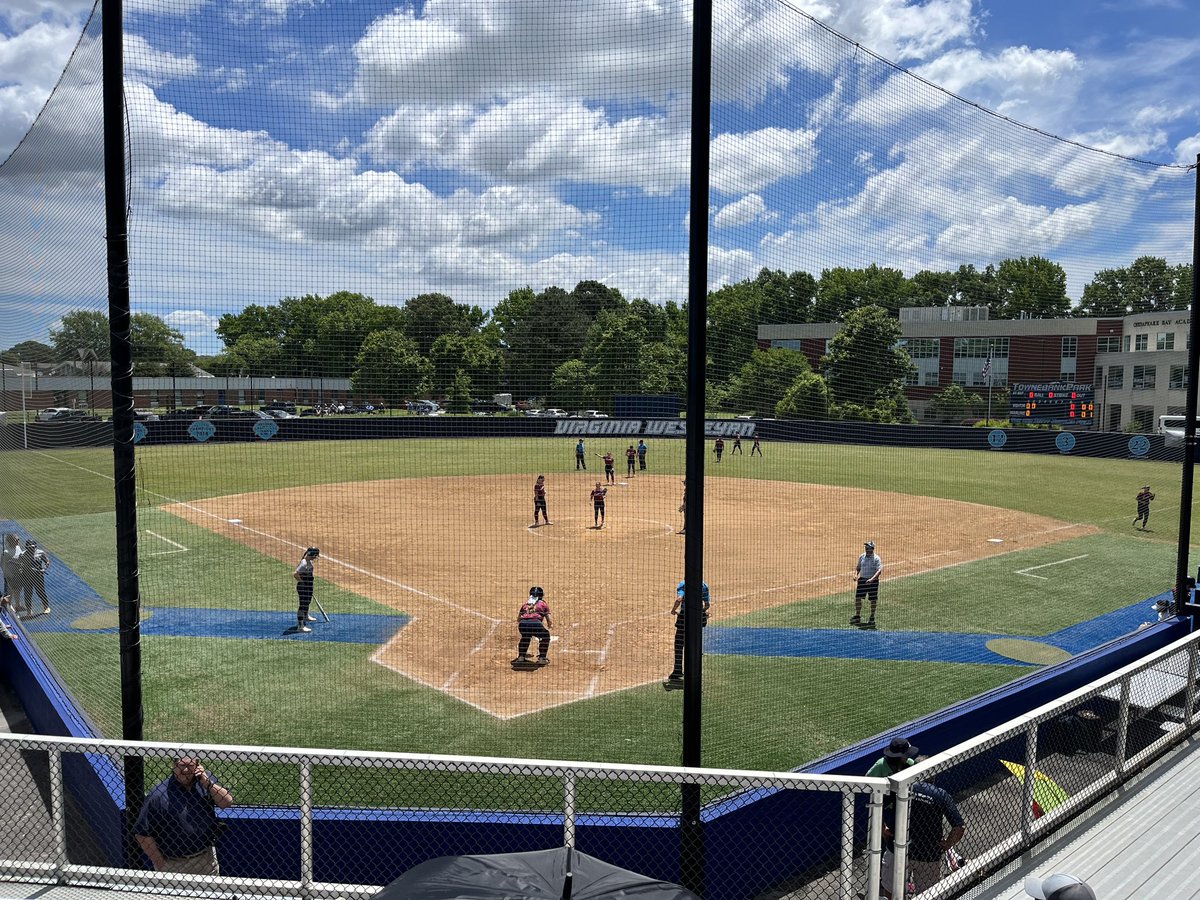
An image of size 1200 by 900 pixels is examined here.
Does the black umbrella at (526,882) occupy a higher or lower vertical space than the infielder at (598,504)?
higher

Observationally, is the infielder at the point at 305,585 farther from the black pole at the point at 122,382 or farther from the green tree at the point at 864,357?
the green tree at the point at 864,357

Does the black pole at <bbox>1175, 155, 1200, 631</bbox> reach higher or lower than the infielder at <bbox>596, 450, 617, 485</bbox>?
higher

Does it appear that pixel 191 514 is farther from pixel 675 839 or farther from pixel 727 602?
pixel 675 839

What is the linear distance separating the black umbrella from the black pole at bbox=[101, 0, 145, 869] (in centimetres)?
259

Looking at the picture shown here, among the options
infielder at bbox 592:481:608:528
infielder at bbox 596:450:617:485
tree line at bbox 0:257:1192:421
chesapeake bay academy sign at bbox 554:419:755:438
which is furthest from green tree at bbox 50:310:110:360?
infielder at bbox 596:450:617:485

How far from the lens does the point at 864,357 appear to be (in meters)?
14.6

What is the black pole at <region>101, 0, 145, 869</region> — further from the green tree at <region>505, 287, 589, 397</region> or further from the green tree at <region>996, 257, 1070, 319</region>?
the green tree at <region>996, 257, 1070, 319</region>

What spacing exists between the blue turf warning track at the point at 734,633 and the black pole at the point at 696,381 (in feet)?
26.1

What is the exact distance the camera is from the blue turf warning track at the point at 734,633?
41.0 feet

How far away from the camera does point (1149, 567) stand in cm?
1977

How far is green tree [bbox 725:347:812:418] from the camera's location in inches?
409

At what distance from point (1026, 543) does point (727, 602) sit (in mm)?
11353

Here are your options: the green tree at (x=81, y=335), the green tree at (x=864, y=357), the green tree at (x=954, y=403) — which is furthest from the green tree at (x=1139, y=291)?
the green tree at (x=81, y=335)

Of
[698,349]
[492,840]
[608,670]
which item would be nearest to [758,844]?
[492,840]
